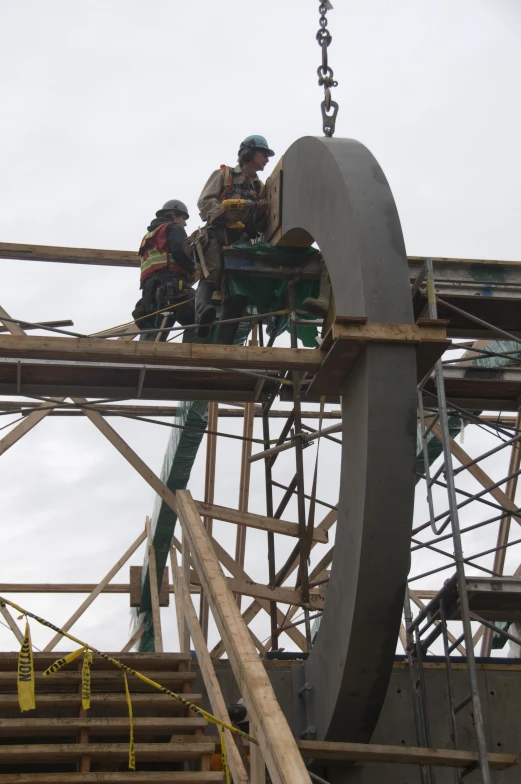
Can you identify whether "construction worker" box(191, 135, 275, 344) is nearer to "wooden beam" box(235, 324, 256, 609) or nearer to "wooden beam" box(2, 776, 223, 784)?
"wooden beam" box(235, 324, 256, 609)

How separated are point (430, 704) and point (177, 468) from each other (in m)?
5.90

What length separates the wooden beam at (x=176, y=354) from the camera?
699 cm

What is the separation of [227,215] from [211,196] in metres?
0.34

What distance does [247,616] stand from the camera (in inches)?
539

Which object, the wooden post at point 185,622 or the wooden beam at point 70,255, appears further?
the wooden beam at point 70,255

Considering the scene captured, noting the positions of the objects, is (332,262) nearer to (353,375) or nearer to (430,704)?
(353,375)

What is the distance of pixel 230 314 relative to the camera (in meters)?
10.1

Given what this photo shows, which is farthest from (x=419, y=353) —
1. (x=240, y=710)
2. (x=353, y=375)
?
(x=240, y=710)

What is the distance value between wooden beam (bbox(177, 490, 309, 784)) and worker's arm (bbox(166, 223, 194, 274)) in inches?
170

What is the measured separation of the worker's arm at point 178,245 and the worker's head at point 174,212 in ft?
1.06

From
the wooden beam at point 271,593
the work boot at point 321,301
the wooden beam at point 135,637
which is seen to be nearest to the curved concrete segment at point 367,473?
the wooden beam at point 271,593

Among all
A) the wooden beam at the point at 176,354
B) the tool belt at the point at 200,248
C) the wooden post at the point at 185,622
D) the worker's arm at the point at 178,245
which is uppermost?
the worker's arm at the point at 178,245

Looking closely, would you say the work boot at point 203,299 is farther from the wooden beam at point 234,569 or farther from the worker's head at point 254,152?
the wooden beam at point 234,569

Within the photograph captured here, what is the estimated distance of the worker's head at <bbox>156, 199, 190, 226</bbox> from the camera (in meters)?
11.3
